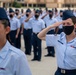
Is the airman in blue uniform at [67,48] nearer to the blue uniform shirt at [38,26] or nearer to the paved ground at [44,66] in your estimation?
the paved ground at [44,66]

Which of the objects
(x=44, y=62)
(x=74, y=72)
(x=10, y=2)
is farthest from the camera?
(x=10, y=2)

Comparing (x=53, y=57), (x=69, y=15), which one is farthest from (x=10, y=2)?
(x=69, y=15)

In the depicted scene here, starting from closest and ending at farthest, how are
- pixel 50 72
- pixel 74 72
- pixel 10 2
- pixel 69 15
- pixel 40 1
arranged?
pixel 74 72
pixel 69 15
pixel 50 72
pixel 10 2
pixel 40 1

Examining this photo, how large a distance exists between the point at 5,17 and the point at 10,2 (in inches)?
2325

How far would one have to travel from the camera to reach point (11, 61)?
255 centimetres

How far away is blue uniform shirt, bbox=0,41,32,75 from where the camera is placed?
2.54 meters

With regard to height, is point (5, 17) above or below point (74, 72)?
above

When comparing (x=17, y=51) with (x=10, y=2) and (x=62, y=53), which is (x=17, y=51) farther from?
(x=10, y=2)

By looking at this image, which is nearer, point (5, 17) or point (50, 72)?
point (5, 17)

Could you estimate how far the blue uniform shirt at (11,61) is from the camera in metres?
2.54

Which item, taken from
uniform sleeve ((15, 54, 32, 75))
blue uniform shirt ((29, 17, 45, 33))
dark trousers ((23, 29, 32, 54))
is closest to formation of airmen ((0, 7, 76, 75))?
uniform sleeve ((15, 54, 32, 75))

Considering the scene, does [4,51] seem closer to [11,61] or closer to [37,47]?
[11,61]

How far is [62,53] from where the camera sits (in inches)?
173

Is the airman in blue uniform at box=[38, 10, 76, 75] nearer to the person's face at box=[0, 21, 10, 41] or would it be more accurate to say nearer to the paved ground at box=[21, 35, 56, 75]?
the person's face at box=[0, 21, 10, 41]
